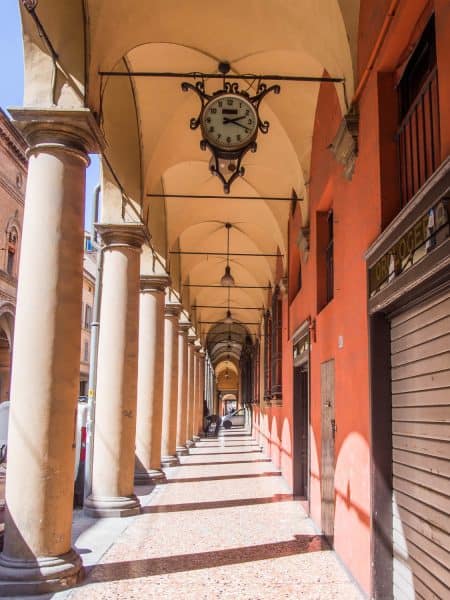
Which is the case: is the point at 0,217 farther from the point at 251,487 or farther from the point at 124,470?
the point at 124,470

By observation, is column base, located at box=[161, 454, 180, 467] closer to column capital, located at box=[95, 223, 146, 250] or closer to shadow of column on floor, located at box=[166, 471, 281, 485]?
shadow of column on floor, located at box=[166, 471, 281, 485]

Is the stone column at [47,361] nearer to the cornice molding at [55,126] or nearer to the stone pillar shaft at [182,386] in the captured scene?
the cornice molding at [55,126]

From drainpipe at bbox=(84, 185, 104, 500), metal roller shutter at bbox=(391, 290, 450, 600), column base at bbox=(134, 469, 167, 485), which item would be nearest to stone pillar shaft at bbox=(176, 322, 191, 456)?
column base at bbox=(134, 469, 167, 485)

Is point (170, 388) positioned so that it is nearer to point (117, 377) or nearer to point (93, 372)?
point (93, 372)

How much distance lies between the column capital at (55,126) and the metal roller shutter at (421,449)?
3551mm

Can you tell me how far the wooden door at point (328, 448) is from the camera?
27.9 feet

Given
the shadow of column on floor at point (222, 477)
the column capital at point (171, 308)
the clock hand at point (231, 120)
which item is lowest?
the shadow of column on floor at point (222, 477)

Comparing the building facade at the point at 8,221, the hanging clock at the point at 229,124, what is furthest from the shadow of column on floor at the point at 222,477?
the building facade at the point at 8,221

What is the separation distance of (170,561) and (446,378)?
4470 millimetres

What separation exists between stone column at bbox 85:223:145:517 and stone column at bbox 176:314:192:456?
11.5 metres

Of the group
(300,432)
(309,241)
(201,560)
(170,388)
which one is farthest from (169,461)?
(201,560)

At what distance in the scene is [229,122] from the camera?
8.10 meters

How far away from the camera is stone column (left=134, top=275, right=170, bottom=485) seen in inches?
538

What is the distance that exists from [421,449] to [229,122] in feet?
15.4
